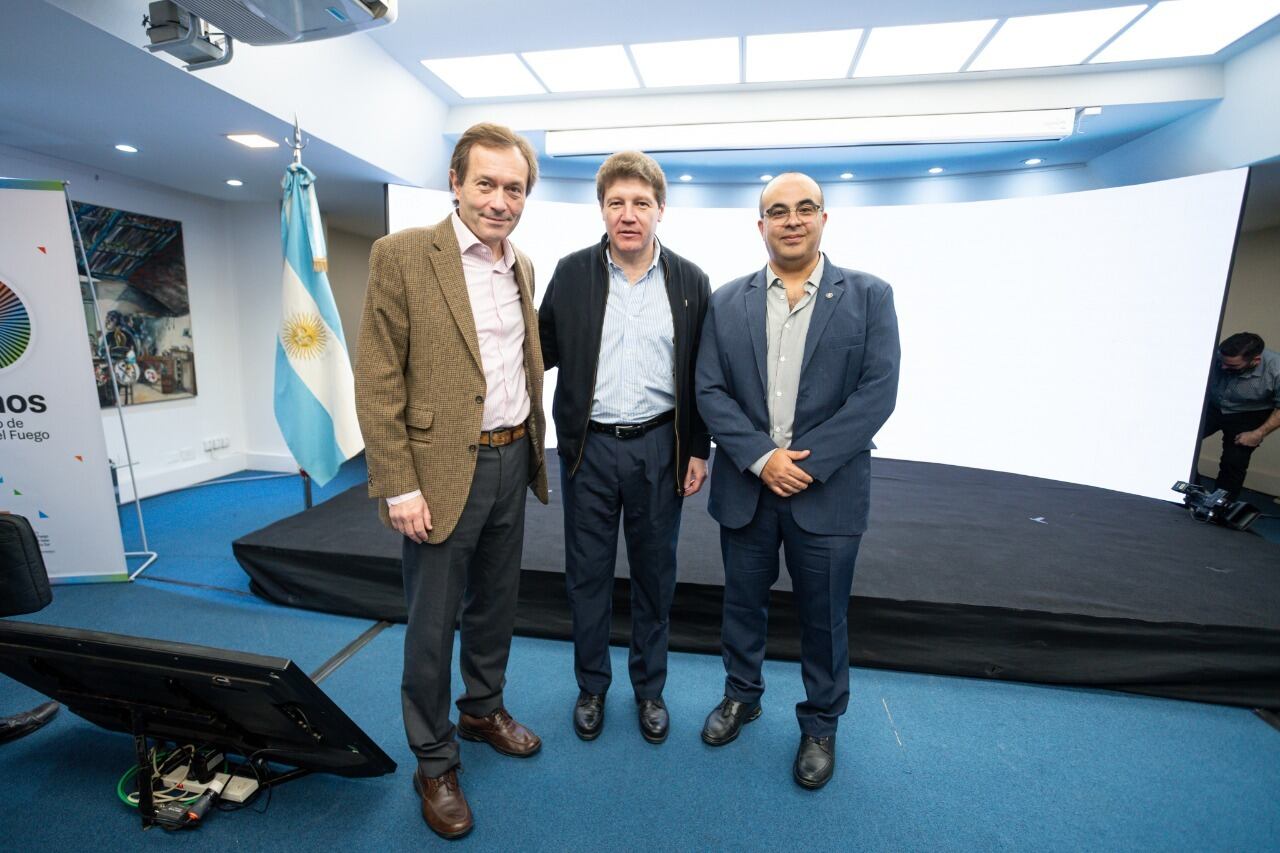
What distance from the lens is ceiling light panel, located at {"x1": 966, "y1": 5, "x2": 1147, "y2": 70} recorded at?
Answer: 117 inches

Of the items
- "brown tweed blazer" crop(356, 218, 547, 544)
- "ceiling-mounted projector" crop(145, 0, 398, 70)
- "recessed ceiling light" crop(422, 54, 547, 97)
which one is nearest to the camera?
"brown tweed blazer" crop(356, 218, 547, 544)

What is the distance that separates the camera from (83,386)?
2572 millimetres

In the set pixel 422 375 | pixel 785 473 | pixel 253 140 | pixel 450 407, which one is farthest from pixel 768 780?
pixel 253 140

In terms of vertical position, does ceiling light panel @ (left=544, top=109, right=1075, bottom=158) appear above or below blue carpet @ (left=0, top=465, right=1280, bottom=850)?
above

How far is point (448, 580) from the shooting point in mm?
1421

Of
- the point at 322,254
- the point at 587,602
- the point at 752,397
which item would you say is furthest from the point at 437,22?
the point at 587,602

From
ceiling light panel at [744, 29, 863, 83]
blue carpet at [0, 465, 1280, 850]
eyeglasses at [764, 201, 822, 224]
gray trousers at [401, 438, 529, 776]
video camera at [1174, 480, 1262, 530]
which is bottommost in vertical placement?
blue carpet at [0, 465, 1280, 850]

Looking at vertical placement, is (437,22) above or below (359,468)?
above

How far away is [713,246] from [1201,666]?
383 centimetres

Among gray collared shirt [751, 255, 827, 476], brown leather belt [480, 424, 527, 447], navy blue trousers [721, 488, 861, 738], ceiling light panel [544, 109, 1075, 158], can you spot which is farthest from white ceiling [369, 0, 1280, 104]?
navy blue trousers [721, 488, 861, 738]

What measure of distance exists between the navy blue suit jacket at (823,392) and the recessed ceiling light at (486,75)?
2981 millimetres

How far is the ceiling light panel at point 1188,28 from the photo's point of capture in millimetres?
2879

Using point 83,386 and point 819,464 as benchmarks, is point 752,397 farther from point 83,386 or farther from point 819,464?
point 83,386

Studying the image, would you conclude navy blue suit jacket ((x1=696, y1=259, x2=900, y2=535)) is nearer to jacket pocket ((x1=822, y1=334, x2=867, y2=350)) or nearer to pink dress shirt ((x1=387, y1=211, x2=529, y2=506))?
jacket pocket ((x1=822, y1=334, x2=867, y2=350))
